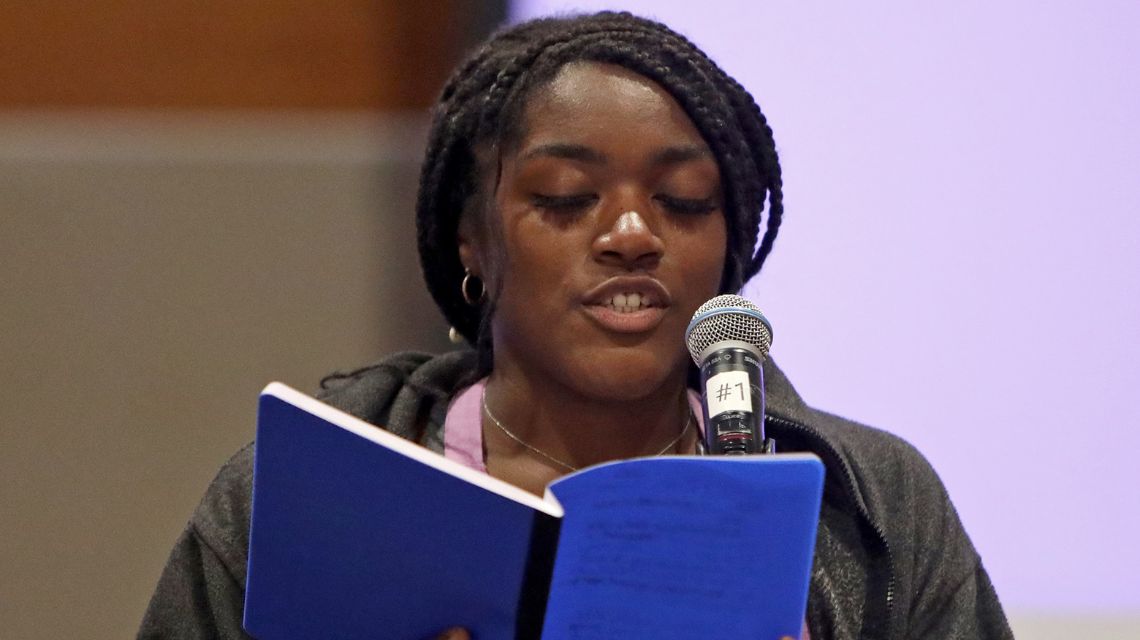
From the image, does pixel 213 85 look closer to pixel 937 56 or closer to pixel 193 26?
pixel 193 26

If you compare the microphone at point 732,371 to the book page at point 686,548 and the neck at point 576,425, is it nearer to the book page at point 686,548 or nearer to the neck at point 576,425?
the book page at point 686,548

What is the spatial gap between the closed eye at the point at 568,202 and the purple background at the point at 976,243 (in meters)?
0.64

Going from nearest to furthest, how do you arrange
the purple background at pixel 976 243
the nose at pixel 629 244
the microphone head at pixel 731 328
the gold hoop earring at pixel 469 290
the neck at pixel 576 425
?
the microphone head at pixel 731 328 < the nose at pixel 629 244 < the neck at pixel 576 425 < the gold hoop earring at pixel 469 290 < the purple background at pixel 976 243

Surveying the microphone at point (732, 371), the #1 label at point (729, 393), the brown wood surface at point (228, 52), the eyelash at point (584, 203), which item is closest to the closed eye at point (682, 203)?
the eyelash at point (584, 203)

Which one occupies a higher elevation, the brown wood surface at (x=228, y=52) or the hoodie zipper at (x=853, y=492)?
the brown wood surface at (x=228, y=52)

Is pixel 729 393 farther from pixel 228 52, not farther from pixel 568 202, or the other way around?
pixel 228 52

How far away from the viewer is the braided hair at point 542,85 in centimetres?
168

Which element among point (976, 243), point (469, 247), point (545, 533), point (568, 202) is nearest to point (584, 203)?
point (568, 202)

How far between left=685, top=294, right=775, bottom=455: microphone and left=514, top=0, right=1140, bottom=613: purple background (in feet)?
3.37

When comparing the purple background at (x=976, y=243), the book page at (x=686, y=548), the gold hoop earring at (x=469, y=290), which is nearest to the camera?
the book page at (x=686, y=548)

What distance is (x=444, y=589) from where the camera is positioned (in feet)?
3.81

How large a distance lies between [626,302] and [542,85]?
302mm

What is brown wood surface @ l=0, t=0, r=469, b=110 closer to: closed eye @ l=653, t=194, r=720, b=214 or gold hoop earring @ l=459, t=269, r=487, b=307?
gold hoop earring @ l=459, t=269, r=487, b=307

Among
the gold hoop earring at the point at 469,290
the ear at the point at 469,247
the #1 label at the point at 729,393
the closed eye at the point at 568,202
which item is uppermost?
the closed eye at the point at 568,202
